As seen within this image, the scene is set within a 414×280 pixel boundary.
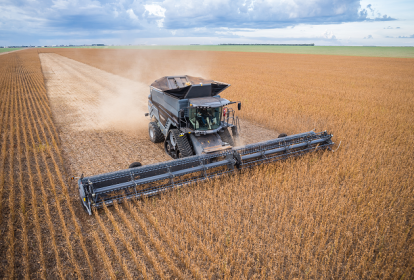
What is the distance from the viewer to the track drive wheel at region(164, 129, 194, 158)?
283 inches

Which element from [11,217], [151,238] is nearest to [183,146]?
[151,238]

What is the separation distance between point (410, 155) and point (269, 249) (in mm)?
7472

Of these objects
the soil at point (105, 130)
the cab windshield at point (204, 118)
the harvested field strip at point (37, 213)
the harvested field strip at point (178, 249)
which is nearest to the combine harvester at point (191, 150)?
the cab windshield at point (204, 118)

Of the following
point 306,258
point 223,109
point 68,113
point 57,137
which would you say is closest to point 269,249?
point 306,258

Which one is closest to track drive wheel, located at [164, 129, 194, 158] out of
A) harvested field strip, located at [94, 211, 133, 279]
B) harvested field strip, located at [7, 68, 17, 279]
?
harvested field strip, located at [94, 211, 133, 279]

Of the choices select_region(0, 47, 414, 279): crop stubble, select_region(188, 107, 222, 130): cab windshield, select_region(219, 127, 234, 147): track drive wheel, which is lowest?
select_region(0, 47, 414, 279): crop stubble

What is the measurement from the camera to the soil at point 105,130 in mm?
8211

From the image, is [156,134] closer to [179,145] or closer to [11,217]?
[179,145]

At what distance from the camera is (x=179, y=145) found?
7219 millimetres

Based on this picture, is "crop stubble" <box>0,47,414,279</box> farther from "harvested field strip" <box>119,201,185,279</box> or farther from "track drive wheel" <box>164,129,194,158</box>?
"track drive wheel" <box>164,129,194,158</box>

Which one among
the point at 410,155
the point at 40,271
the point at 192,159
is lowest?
the point at 410,155

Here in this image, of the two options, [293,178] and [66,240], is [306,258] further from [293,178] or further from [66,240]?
[66,240]

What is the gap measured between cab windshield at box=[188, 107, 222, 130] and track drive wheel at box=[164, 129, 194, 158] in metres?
0.54

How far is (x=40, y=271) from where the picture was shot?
400 centimetres
